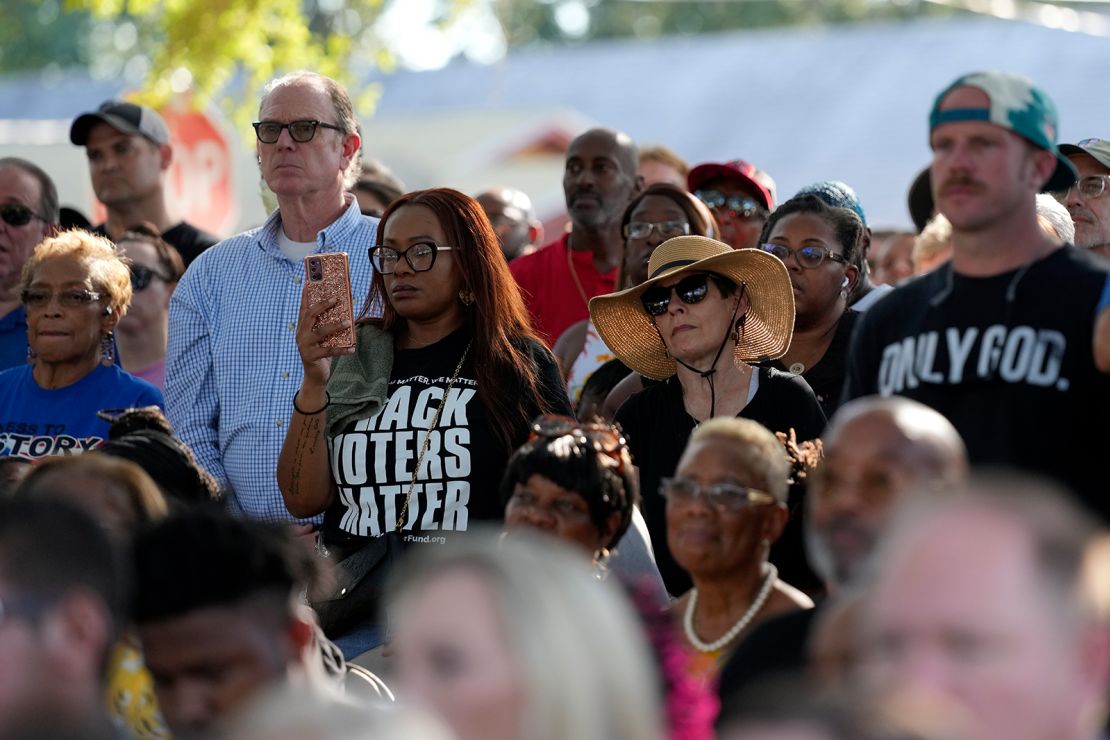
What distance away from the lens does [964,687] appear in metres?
2.80

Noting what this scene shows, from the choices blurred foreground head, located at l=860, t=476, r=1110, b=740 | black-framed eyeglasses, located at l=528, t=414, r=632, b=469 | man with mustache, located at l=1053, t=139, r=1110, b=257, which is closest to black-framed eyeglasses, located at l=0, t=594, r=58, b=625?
blurred foreground head, located at l=860, t=476, r=1110, b=740

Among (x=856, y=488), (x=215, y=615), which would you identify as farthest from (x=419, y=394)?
(x=856, y=488)

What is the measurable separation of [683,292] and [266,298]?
5.21 feet

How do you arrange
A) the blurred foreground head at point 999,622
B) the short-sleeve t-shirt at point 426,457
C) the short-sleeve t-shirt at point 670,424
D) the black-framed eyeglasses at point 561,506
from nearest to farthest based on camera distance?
the blurred foreground head at point 999,622, the black-framed eyeglasses at point 561,506, the short-sleeve t-shirt at point 670,424, the short-sleeve t-shirt at point 426,457

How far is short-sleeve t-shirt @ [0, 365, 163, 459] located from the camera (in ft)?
19.9

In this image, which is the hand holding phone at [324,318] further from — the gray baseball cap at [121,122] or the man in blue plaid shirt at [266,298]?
the gray baseball cap at [121,122]

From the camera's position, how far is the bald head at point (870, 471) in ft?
12.3

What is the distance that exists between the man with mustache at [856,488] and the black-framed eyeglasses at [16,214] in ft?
15.8

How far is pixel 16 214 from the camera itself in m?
7.66

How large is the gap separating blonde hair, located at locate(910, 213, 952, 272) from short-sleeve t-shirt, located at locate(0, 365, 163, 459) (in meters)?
3.55

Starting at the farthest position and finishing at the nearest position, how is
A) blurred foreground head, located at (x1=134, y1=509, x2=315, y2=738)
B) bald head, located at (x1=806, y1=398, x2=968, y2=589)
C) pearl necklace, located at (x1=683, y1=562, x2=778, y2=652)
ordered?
pearl necklace, located at (x1=683, y1=562, x2=778, y2=652) → bald head, located at (x1=806, y1=398, x2=968, y2=589) → blurred foreground head, located at (x1=134, y1=509, x2=315, y2=738)

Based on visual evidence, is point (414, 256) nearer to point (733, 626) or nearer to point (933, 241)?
point (733, 626)

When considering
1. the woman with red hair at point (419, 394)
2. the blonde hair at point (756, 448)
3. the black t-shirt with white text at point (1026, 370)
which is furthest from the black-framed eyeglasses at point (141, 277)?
the black t-shirt with white text at point (1026, 370)

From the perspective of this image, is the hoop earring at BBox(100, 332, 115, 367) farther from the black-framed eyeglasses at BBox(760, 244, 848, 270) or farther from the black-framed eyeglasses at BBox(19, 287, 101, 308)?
the black-framed eyeglasses at BBox(760, 244, 848, 270)
